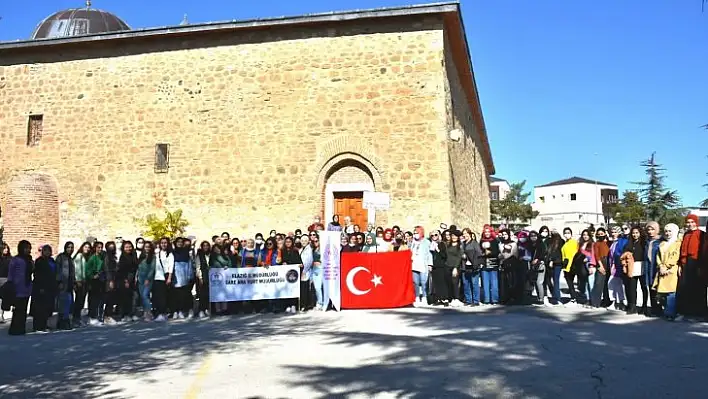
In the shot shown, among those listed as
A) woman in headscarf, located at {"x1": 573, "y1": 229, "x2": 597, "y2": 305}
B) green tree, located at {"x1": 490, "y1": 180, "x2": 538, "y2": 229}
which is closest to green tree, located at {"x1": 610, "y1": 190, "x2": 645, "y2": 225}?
green tree, located at {"x1": 490, "y1": 180, "x2": 538, "y2": 229}

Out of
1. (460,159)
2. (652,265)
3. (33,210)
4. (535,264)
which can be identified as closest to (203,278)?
(535,264)

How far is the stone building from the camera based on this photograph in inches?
576

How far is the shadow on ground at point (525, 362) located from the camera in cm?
483

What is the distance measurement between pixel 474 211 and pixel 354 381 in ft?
55.8

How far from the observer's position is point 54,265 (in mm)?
9438

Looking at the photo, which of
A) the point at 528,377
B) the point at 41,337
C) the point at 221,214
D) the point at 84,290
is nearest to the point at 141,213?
the point at 221,214

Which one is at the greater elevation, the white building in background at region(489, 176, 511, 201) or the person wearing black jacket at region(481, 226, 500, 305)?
the white building in background at region(489, 176, 511, 201)

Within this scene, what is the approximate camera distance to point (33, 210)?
55.8 ft

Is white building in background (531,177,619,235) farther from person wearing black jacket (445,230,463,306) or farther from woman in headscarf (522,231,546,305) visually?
person wearing black jacket (445,230,463,306)

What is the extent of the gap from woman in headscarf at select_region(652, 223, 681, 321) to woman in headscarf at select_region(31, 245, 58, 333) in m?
9.75

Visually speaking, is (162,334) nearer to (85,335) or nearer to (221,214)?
(85,335)

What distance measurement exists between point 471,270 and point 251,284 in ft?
13.7

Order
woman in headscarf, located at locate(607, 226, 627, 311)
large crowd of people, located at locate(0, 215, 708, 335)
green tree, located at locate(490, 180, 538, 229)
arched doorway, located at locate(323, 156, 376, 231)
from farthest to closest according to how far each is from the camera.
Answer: green tree, located at locate(490, 180, 538, 229) < arched doorway, located at locate(323, 156, 376, 231) < woman in headscarf, located at locate(607, 226, 627, 311) < large crowd of people, located at locate(0, 215, 708, 335)

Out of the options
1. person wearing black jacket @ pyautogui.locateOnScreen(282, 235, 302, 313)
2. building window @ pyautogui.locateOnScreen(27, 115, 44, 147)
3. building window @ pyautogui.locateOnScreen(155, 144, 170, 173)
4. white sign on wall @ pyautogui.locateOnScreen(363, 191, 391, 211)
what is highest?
building window @ pyautogui.locateOnScreen(27, 115, 44, 147)
